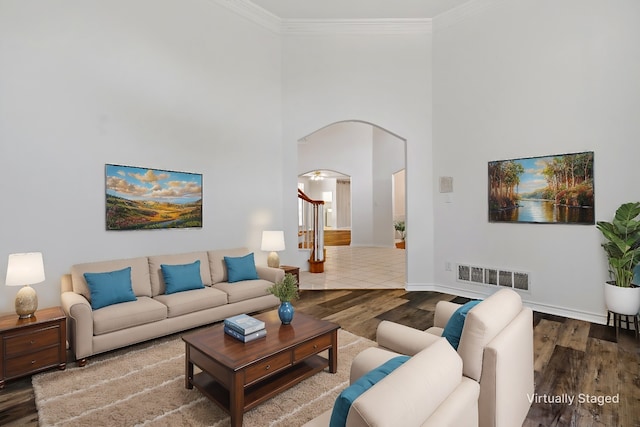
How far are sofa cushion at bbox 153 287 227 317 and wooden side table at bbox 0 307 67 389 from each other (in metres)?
0.95

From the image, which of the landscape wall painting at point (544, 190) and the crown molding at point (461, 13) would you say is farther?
the crown molding at point (461, 13)

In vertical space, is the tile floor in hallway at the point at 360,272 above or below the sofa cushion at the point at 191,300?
below

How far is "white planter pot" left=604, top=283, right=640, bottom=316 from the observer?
12.0 ft

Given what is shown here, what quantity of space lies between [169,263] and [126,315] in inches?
39.2

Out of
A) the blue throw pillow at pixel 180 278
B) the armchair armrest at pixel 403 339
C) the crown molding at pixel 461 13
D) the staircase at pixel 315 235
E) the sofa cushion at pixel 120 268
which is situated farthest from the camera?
the staircase at pixel 315 235

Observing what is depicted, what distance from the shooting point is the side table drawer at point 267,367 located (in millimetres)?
2289

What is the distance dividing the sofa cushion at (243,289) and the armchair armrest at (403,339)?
2334mm

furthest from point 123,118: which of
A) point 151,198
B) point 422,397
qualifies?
point 422,397

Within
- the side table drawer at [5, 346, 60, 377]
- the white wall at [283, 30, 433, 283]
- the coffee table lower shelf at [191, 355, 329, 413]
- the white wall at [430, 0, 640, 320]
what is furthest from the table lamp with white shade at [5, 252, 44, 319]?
the white wall at [430, 0, 640, 320]

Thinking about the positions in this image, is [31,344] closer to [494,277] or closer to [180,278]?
[180,278]

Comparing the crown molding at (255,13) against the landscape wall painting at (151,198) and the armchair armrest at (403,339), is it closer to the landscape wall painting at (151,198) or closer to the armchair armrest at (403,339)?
the landscape wall painting at (151,198)

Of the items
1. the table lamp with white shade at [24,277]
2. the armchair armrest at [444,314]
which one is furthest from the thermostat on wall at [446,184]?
the table lamp with white shade at [24,277]

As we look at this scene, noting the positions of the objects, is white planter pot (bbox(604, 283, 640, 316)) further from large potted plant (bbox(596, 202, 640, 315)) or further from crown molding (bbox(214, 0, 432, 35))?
crown molding (bbox(214, 0, 432, 35))

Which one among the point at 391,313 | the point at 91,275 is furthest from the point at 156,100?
the point at 391,313
